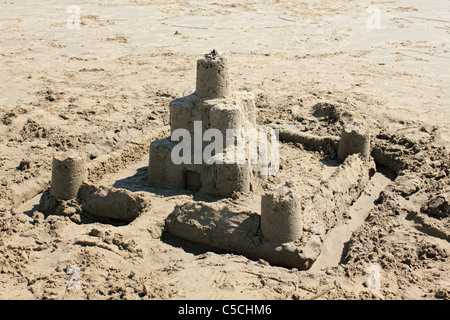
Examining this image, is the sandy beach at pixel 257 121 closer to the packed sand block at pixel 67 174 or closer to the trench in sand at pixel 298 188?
the trench in sand at pixel 298 188

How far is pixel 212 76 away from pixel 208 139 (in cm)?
80

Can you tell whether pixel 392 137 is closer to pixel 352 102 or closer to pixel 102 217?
pixel 352 102

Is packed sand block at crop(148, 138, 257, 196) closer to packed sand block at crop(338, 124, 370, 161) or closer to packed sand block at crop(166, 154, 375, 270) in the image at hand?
packed sand block at crop(166, 154, 375, 270)

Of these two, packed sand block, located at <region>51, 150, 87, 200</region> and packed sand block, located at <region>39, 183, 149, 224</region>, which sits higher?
packed sand block, located at <region>51, 150, 87, 200</region>

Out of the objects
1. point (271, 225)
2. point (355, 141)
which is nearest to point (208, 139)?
point (271, 225)

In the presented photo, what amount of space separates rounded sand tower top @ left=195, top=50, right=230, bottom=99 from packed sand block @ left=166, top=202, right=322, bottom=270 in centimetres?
157

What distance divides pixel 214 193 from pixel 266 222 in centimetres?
135

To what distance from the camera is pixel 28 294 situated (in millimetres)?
4711

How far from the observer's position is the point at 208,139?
22.3 ft

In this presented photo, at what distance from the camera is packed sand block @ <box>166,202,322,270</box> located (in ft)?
18.0

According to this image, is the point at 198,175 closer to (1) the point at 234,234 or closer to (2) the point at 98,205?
(2) the point at 98,205

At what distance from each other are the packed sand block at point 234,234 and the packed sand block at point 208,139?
75cm

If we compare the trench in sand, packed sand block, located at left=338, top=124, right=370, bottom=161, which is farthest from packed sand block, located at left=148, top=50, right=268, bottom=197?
packed sand block, located at left=338, top=124, right=370, bottom=161

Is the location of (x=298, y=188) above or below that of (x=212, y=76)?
below
